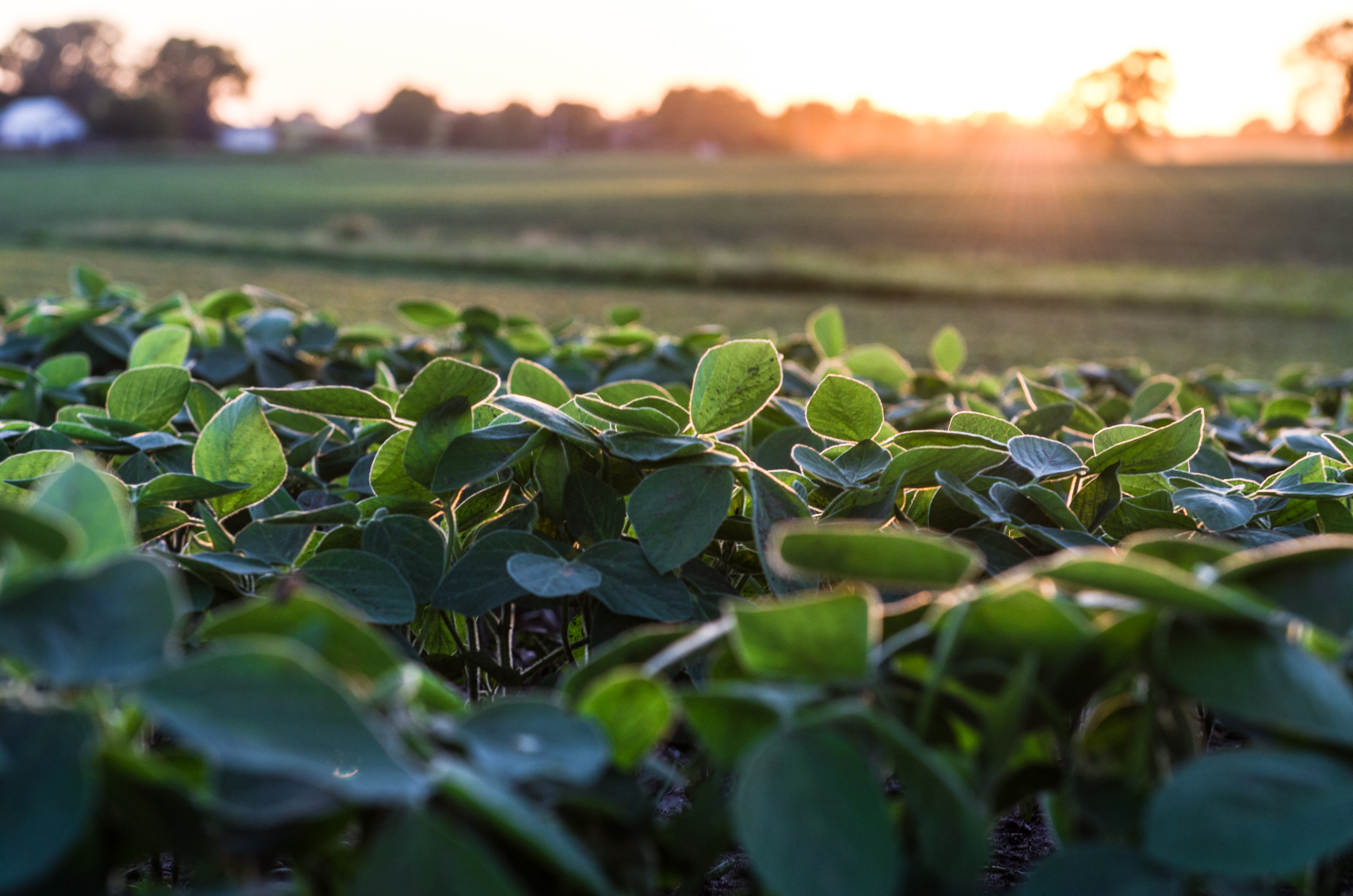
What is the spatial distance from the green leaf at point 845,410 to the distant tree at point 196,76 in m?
57.3

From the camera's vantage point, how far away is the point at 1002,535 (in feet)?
1.61

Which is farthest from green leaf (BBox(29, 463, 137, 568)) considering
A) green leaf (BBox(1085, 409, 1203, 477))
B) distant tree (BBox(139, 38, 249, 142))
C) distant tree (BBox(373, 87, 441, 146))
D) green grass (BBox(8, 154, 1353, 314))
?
distant tree (BBox(373, 87, 441, 146))

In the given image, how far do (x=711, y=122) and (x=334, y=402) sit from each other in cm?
5928

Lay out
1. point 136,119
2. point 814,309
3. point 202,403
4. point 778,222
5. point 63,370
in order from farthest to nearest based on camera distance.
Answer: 1. point 136,119
2. point 778,222
3. point 814,309
4. point 63,370
5. point 202,403

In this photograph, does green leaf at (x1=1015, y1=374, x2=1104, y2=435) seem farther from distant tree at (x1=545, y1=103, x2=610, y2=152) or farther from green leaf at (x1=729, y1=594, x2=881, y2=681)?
distant tree at (x1=545, y1=103, x2=610, y2=152)

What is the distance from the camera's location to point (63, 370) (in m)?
0.85

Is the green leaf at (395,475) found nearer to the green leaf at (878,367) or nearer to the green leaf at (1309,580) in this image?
the green leaf at (1309,580)

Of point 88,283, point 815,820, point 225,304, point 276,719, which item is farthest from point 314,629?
point 88,283

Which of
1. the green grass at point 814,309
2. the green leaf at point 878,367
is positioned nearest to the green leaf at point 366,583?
the green leaf at point 878,367

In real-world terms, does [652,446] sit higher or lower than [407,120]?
lower

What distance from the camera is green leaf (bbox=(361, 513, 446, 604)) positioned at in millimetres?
500

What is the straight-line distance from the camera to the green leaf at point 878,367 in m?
1.07

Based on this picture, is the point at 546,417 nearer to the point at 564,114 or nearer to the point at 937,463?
the point at 937,463

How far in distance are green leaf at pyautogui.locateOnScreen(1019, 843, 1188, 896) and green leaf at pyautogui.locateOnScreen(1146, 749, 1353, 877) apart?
2cm
